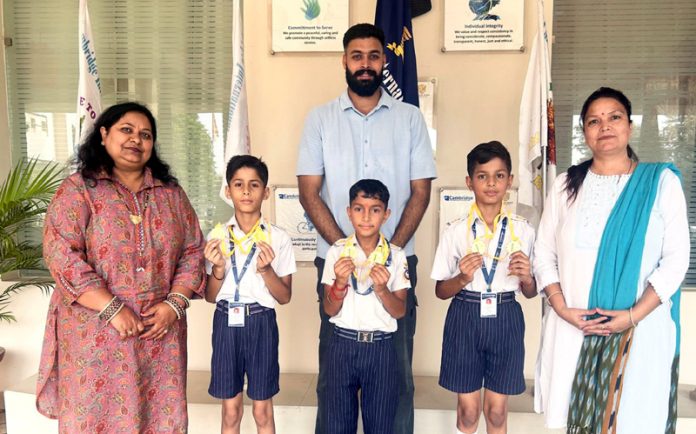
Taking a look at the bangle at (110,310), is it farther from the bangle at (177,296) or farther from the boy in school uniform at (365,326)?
the boy in school uniform at (365,326)

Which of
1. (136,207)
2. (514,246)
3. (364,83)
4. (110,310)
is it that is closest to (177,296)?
(110,310)

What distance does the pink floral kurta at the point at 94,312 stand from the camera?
1.87 m

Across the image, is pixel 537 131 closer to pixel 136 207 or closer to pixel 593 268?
pixel 593 268

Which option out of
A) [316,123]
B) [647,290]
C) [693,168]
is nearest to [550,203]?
[647,290]

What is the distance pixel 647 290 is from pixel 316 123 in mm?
1565

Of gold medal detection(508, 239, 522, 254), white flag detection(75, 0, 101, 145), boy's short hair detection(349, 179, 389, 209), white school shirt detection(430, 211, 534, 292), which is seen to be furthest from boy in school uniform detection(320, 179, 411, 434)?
white flag detection(75, 0, 101, 145)

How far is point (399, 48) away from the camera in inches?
124

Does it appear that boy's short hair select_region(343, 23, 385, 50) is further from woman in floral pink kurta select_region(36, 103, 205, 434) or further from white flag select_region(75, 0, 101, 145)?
white flag select_region(75, 0, 101, 145)

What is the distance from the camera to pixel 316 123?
2.47 meters

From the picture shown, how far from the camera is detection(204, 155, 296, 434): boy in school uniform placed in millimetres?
2162

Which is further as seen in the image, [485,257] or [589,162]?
[485,257]

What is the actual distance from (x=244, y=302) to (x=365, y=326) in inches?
21.0

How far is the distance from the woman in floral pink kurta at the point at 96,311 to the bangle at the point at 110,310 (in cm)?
5

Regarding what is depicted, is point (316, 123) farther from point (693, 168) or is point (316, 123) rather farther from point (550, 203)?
point (693, 168)
